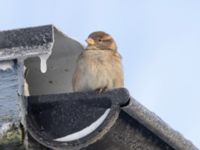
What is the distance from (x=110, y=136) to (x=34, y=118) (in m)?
0.34

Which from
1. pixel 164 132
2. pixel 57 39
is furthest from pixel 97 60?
pixel 164 132

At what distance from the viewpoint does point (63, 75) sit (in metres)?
4.09

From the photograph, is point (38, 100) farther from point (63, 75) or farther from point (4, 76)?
point (63, 75)

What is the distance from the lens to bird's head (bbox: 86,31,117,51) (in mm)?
5257

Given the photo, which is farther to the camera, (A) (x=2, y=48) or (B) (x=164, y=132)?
(B) (x=164, y=132)

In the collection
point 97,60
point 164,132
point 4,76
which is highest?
point 4,76

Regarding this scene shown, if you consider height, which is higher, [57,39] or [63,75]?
[57,39]

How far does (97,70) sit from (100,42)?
0.64 m

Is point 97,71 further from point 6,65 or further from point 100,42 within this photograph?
point 6,65

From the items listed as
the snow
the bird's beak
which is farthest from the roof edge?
the bird's beak

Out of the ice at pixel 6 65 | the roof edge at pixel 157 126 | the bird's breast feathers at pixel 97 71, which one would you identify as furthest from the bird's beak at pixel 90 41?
the ice at pixel 6 65

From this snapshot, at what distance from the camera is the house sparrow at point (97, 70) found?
4699 millimetres

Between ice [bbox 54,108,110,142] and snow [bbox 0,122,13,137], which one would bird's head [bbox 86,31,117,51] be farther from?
snow [bbox 0,122,13,137]

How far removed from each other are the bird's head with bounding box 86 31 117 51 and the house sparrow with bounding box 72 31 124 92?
2 centimetres
